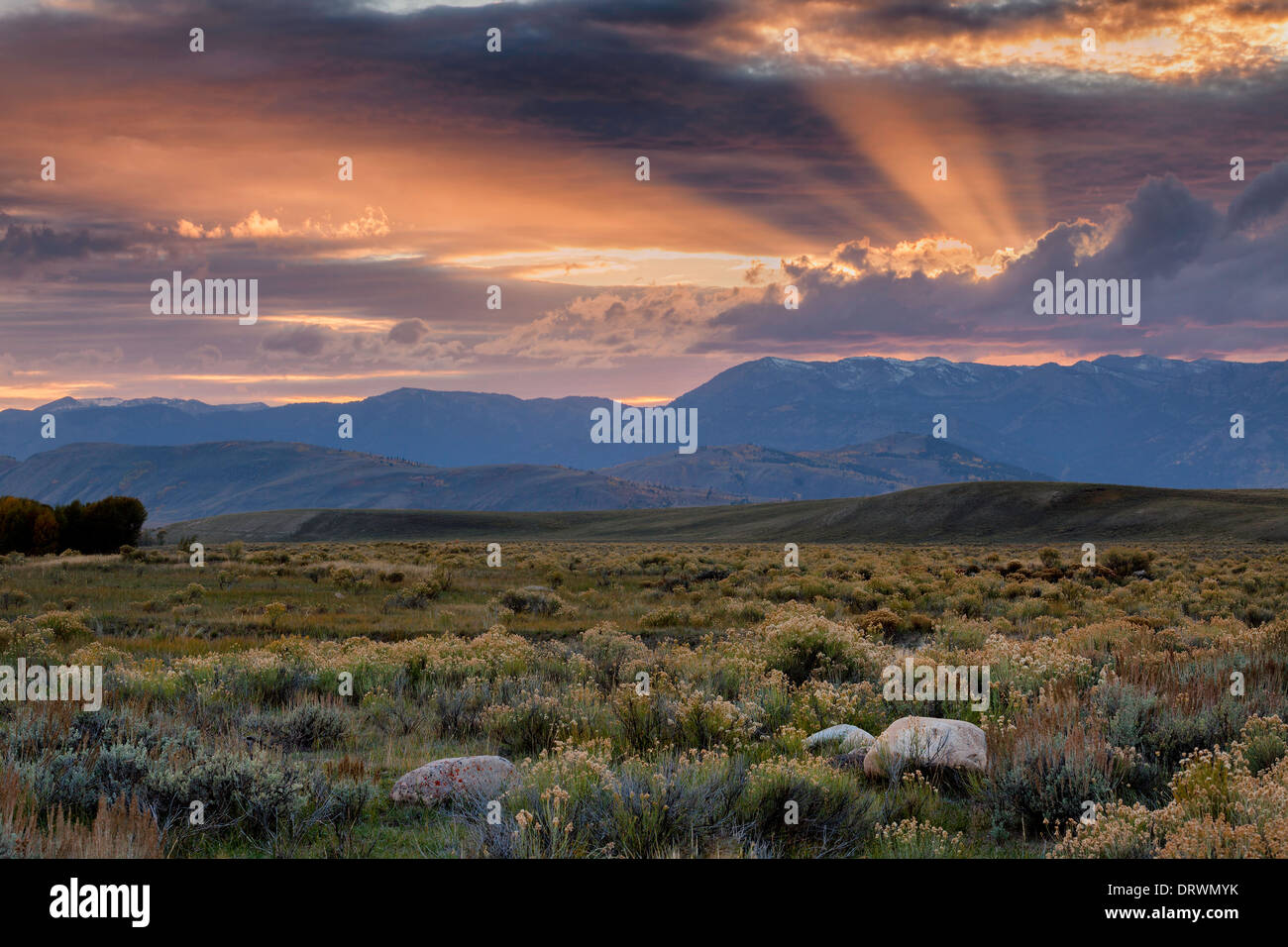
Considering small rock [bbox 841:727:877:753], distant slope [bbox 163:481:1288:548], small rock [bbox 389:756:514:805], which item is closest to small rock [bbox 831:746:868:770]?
small rock [bbox 841:727:877:753]

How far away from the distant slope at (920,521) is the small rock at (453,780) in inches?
3080

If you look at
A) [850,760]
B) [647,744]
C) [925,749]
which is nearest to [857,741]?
[850,760]

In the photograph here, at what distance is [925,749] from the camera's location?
779 centimetres

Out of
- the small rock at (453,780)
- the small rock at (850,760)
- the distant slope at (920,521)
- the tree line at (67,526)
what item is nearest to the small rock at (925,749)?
the small rock at (850,760)

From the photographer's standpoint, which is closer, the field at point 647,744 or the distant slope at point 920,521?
the field at point 647,744

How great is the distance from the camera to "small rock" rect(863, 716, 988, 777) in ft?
25.2

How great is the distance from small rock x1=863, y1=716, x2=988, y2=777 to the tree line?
185ft

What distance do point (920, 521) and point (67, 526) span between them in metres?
94.0

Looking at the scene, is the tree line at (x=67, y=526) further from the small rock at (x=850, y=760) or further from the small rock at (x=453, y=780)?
the small rock at (x=850, y=760)

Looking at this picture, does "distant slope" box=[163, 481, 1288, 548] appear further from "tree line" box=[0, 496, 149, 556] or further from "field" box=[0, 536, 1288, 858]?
"field" box=[0, 536, 1288, 858]

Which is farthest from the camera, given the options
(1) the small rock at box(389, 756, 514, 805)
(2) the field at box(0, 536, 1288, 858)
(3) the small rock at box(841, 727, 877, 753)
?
(3) the small rock at box(841, 727, 877, 753)

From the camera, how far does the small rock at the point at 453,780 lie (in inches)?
277
